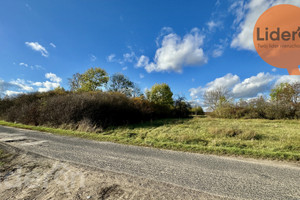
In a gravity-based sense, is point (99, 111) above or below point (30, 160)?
above

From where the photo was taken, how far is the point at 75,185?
290cm

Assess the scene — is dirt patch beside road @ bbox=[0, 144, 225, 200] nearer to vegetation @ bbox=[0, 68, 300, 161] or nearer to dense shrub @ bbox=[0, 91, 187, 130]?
vegetation @ bbox=[0, 68, 300, 161]

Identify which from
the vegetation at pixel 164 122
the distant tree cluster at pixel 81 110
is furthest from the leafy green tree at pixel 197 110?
the distant tree cluster at pixel 81 110

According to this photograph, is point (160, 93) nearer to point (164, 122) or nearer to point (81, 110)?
point (164, 122)

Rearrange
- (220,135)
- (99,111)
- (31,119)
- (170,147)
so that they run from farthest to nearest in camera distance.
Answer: (31,119), (99,111), (220,135), (170,147)

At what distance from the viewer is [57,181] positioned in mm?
3102

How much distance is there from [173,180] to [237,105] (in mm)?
25290

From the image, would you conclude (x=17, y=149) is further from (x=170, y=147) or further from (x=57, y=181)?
(x=170, y=147)

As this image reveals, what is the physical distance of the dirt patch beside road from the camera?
257 centimetres

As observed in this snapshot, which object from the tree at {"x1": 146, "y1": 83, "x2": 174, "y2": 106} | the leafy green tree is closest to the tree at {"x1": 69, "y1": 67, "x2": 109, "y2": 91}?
the tree at {"x1": 146, "y1": 83, "x2": 174, "y2": 106}

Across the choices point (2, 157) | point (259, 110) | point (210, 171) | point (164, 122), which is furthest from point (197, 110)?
point (2, 157)

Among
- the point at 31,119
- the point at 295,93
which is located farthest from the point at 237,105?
the point at 31,119

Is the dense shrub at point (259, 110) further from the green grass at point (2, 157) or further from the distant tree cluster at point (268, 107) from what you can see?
the green grass at point (2, 157)

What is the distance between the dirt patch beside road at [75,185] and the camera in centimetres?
257
